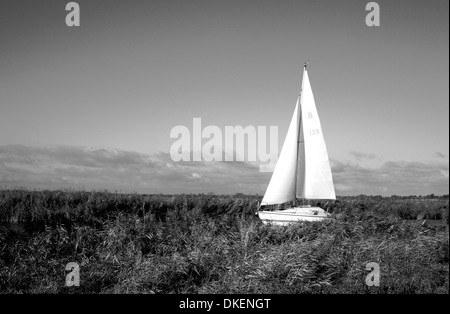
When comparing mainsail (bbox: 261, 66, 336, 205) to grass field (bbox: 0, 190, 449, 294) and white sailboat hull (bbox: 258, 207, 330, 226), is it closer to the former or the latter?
white sailboat hull (bbox: 258, 207, 330, 226)

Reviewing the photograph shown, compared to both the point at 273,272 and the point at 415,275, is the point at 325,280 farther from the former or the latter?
the point at 415,275

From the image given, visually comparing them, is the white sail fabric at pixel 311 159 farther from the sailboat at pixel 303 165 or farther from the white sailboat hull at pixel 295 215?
the white sailboat hull at pixel 295 215

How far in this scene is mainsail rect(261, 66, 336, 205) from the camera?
24859mm

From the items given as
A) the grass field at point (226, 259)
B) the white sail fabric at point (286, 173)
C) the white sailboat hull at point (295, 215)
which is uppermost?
the white sail fabric at point (286, 173)

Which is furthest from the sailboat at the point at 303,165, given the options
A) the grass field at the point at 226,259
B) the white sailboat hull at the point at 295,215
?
the grass field at the point at 226,259

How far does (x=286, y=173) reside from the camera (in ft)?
82.6

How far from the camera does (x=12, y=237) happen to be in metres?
15.9

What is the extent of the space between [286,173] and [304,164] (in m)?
1.36

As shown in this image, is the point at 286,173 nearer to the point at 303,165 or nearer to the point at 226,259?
the point at 303,165

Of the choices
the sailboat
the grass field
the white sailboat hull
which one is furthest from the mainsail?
the grass field

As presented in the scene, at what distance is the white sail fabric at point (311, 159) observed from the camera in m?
24.8

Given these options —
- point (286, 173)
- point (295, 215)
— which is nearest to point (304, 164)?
point (286, 173)

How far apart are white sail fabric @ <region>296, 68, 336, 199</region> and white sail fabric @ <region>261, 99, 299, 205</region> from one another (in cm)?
44

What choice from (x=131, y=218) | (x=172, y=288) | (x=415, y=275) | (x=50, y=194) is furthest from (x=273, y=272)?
(x=50, y=194)
